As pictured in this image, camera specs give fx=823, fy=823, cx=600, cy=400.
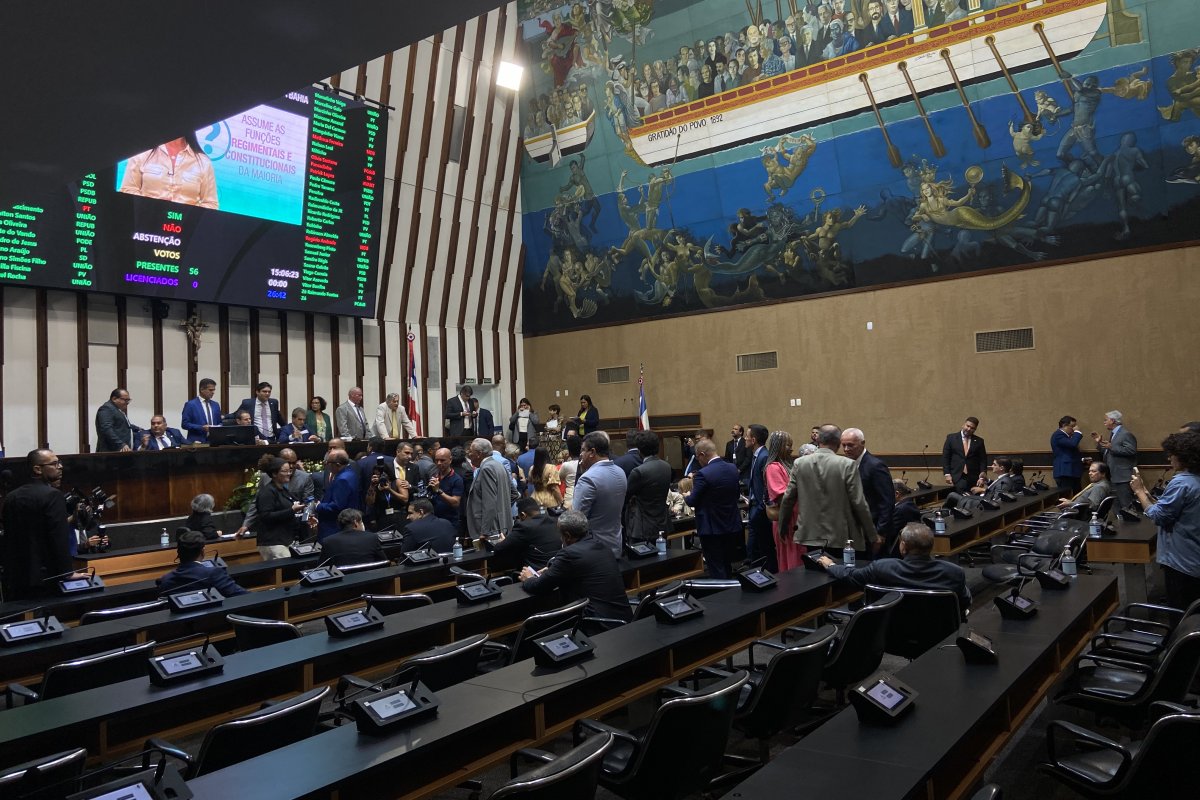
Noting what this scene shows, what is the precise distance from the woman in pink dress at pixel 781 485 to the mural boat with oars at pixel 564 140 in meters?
9.69

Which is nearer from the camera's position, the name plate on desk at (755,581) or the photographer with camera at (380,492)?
the name plate on desk at (755,581)

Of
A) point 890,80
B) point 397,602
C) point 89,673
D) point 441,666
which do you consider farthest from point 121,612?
point 890,80

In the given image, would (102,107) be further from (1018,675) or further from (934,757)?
(1018,675)

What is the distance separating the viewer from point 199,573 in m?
4.65

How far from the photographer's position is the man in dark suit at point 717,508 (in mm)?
5695

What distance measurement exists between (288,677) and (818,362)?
1050 centimetres

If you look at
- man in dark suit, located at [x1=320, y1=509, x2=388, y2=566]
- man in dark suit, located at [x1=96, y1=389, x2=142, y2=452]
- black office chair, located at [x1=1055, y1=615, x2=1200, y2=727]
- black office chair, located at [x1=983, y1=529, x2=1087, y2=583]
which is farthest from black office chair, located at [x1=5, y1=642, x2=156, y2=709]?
man in dark suit, located at [x1=96, y1=389, x2=142, y2=452]

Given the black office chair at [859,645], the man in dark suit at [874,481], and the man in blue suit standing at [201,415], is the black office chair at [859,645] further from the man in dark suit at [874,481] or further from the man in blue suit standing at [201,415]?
the man in blue suit standing at [201,415]

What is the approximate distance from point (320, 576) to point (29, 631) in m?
1.40

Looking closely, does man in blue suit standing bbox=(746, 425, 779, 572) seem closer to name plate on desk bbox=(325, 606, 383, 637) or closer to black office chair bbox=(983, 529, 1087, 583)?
black office chair bbox=(983, 529, 1087, 583)

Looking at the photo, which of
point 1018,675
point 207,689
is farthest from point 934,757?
point 207,689

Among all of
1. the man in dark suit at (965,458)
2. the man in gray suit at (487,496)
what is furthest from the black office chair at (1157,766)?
the man in dark suit at (965,458)

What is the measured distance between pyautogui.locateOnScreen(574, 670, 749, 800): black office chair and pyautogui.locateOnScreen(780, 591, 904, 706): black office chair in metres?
0.87

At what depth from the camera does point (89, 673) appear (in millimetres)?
3232
